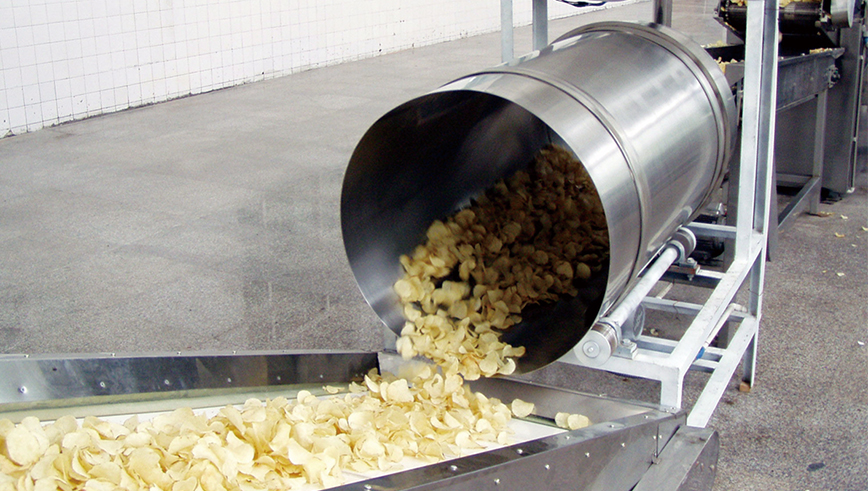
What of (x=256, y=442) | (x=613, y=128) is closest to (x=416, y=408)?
(x=256, y=442)

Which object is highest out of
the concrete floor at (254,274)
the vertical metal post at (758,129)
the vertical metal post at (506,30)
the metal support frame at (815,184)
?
the vertical metal post at (506,30)

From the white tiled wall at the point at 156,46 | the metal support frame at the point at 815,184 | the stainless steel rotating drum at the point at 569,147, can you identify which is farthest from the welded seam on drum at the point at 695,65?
the white tiled wall at the point at 156,46

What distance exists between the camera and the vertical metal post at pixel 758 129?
1.93m

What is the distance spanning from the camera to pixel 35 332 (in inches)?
108

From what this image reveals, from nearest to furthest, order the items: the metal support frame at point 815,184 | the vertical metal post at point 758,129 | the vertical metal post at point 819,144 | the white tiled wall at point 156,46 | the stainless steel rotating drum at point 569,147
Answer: the stainless steel rotating drum at point 569,147 → the vertical metal post at point 758,129 → the metal support frame at point 815,184 → the vertical metal post at point 819,144 → the white tiled wall at point 156,46

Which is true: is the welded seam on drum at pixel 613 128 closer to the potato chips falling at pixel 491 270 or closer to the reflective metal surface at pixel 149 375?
the potato chips falling at pixel 491 270

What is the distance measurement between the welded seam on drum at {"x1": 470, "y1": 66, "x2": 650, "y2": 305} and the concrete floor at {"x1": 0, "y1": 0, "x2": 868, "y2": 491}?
0.79 m

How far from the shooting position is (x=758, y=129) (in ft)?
6.95

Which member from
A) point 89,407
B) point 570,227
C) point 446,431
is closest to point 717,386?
point 570,227

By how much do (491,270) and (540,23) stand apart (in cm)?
87

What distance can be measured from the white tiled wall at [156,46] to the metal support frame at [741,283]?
15.9 feet

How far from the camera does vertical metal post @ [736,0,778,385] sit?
193 cm

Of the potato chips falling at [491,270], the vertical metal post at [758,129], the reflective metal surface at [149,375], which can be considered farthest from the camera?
the vertical metal post at [758,129]

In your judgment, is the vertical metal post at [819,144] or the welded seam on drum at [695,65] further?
the vertical metal post at [819,144]
